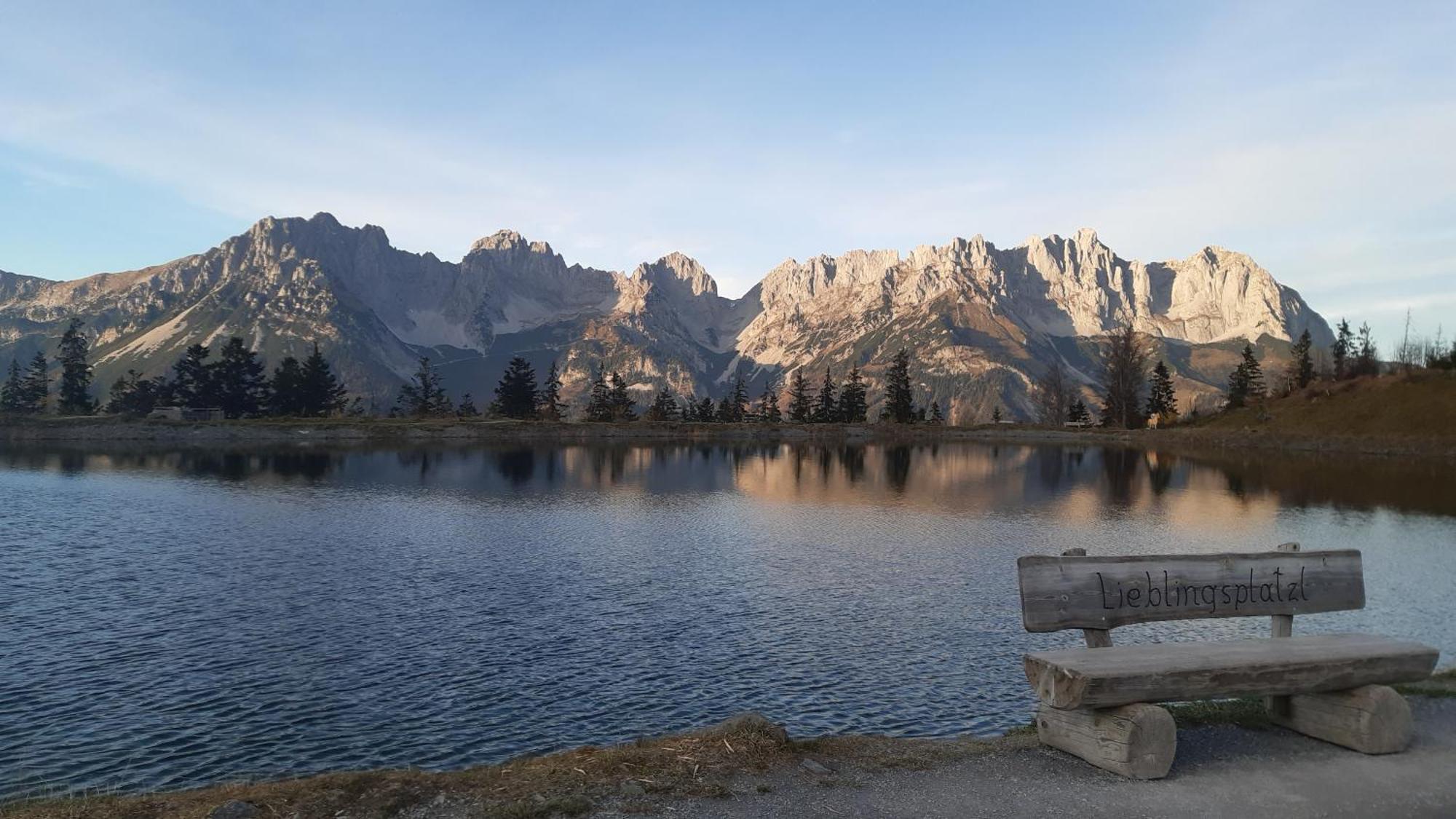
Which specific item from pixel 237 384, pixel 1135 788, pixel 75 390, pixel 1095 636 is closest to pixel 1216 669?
pixel 1095 636

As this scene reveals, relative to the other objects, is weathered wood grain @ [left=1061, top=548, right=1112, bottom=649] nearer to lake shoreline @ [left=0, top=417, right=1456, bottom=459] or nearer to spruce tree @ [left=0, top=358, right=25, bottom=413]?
lake shoreline @ [left=0, top=417, right=1456, bottom=459]

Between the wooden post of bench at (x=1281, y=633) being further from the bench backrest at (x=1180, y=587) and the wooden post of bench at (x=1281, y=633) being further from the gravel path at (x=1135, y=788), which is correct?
the gravel path at (x=1135, y=788)

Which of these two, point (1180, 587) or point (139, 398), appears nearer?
point (1180, 587)

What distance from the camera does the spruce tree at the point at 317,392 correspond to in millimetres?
178613

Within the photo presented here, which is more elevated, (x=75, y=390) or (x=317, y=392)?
(x=75, y=390)

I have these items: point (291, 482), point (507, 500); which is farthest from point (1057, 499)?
point (291, 482)

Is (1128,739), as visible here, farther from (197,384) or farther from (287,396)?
(197,384)

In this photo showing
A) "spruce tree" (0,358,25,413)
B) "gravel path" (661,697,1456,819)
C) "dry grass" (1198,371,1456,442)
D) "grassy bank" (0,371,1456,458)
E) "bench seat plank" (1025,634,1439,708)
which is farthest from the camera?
"spruce tree" (0,358,25,413)

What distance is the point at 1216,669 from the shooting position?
11945 mm

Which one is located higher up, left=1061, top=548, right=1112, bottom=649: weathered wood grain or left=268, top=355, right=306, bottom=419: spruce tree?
left=268, top=355, right=306, bottom=419: spruce tree

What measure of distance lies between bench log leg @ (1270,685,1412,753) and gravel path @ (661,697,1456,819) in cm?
19

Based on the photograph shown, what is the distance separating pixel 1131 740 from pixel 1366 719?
4.38m

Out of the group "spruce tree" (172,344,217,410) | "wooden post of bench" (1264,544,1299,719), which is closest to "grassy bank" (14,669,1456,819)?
"wooden post of bench" (1264,544,1299,719)

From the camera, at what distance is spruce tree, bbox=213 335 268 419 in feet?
562
